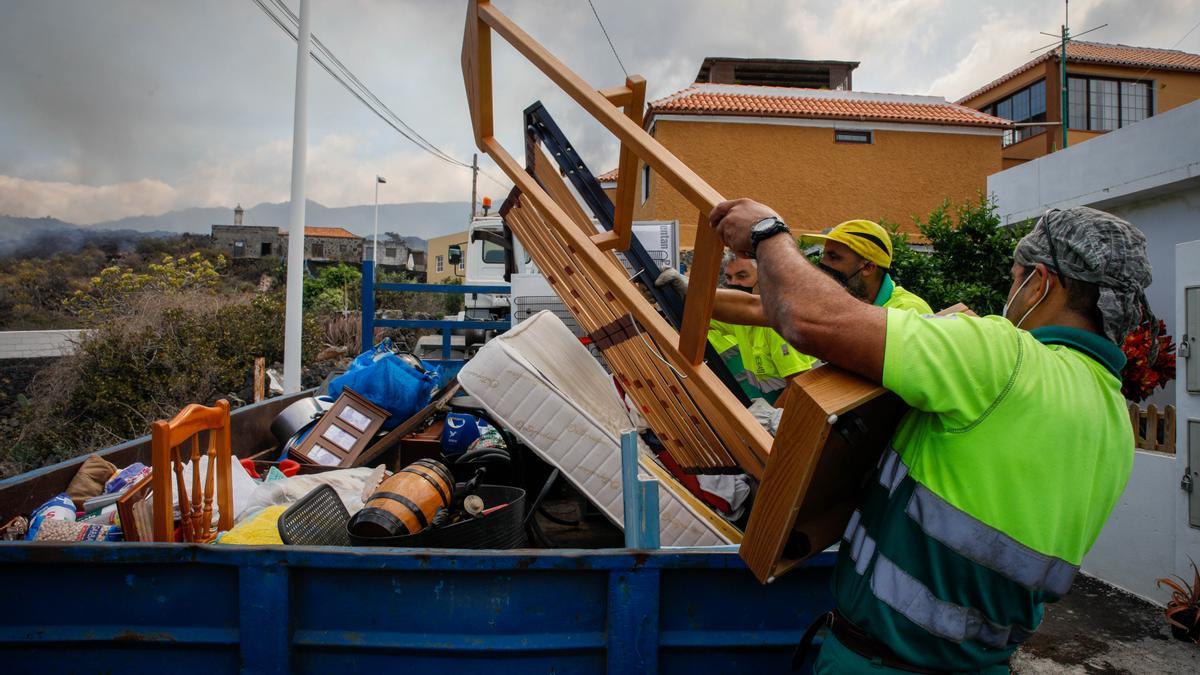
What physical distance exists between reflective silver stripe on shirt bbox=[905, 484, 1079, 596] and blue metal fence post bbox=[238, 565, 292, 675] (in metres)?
1.42

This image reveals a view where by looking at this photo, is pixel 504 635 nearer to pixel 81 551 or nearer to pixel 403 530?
pixel 403 530

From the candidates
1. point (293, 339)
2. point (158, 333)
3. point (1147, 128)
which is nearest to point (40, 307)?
point (158, 333)

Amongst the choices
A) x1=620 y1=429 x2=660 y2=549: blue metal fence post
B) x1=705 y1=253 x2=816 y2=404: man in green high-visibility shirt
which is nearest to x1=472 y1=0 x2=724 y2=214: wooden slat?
x1=620 y1=429 x2=660 y2=549: blue metal fence post

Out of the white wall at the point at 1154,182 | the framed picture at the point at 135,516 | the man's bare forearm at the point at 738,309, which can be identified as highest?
the white wall at the point at 1154,182

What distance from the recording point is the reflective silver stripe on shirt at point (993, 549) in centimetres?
115

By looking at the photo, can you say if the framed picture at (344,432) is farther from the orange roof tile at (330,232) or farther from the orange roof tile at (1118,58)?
the orange roof tile at (330,232)

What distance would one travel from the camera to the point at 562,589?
169cm

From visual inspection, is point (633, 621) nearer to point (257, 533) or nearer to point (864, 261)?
point (257, 533)

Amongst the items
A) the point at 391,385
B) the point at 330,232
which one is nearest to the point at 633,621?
the point at 391,385

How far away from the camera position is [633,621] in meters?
1.66

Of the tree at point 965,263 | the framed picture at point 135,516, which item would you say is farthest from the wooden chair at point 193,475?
the tree at point 965,263

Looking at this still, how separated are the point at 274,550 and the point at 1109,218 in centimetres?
188

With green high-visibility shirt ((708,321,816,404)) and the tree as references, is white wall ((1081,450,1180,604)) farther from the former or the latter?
the tree

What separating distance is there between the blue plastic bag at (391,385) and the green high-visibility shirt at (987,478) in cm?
293
